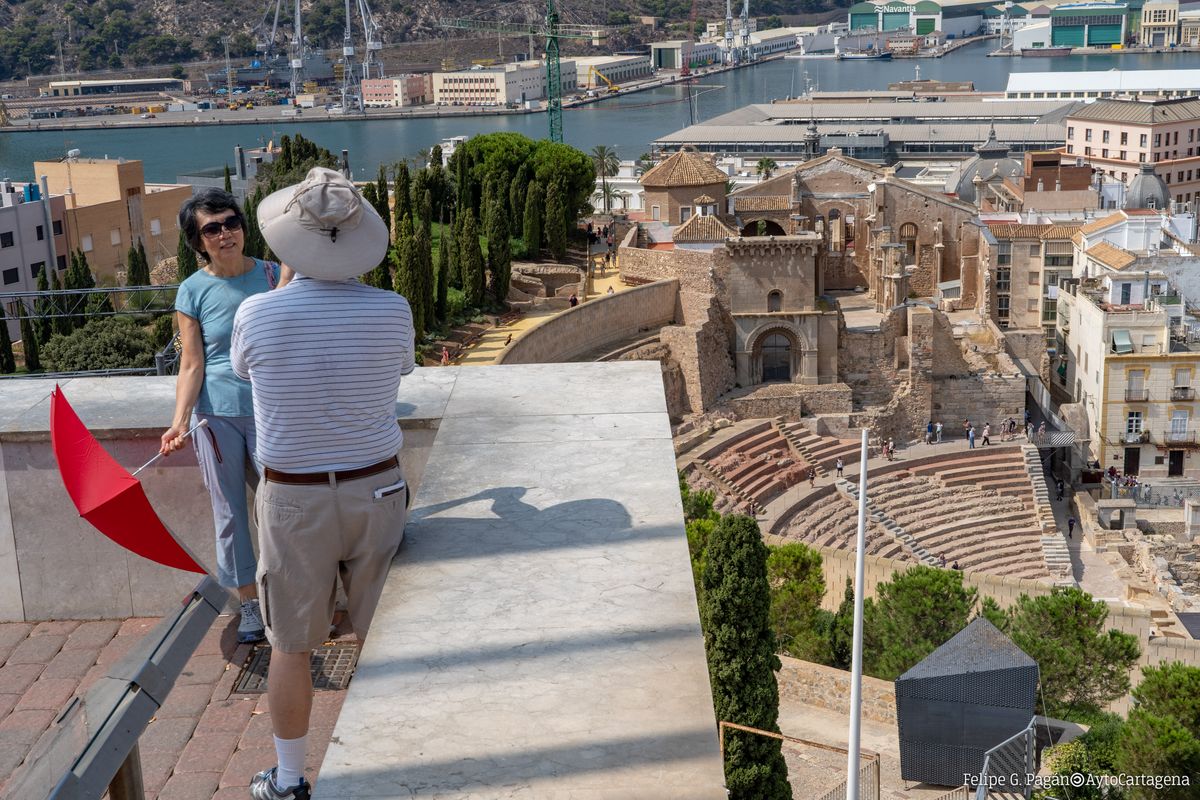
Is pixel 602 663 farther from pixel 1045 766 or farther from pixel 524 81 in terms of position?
pixel 524 81

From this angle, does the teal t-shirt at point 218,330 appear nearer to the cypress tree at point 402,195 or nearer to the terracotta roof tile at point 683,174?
the cypress tree at point 402,195

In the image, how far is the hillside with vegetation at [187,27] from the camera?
118m

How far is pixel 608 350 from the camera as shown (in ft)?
86.1

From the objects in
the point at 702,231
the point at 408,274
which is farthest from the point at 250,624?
the point at 702,231

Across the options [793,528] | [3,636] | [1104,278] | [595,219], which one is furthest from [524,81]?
[3,636]

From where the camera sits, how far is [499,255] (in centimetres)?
2620

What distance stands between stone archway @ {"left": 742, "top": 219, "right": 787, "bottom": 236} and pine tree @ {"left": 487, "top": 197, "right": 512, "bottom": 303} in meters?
9.14

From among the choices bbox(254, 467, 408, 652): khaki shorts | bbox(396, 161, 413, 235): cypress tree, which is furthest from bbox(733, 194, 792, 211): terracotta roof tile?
bbox(254, 467, 408, 652): khaki shorts

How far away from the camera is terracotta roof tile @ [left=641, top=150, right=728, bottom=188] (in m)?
32.7

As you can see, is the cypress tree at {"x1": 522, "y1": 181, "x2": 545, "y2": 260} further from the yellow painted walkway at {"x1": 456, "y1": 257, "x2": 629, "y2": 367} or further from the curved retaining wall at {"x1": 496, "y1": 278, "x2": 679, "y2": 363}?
the curved retaining wall at {"x1": 496, "y1": 278, "x2": 679, "y2": 363}

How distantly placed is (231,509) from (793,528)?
734 inches

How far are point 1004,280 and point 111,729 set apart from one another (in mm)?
32565

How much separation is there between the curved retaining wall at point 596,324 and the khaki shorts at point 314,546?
18.5 m

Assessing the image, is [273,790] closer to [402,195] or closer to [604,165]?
[402,195]
